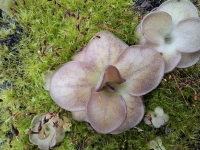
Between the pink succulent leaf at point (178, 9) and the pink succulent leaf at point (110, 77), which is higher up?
the pink succulent leaf at point (178, 9)

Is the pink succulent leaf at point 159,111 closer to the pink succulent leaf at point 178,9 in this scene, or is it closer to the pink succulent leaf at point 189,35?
the pink succulent leaf at point 189,35

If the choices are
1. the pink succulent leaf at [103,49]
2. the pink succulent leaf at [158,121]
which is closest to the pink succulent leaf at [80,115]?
the pink succulent leaf at [103,49]

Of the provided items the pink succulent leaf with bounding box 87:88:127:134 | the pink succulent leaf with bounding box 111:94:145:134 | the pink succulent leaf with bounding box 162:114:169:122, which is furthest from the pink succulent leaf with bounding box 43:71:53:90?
the pink succulent leaf with bounding box 162:114:169:122

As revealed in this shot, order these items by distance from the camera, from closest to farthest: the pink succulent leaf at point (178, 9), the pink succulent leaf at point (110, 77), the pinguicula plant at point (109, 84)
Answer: the pink succulent leaf at point (110, 77), the pinguicula plant at point (109, 84), the pink succulent leaf at point (178, 9)

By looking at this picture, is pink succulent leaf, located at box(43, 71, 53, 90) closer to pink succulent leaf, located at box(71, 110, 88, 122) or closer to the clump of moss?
the clump of moss

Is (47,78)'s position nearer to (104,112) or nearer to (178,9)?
(104,112)

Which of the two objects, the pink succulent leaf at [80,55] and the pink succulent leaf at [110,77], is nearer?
the pink succulent leaf at [110,77]
